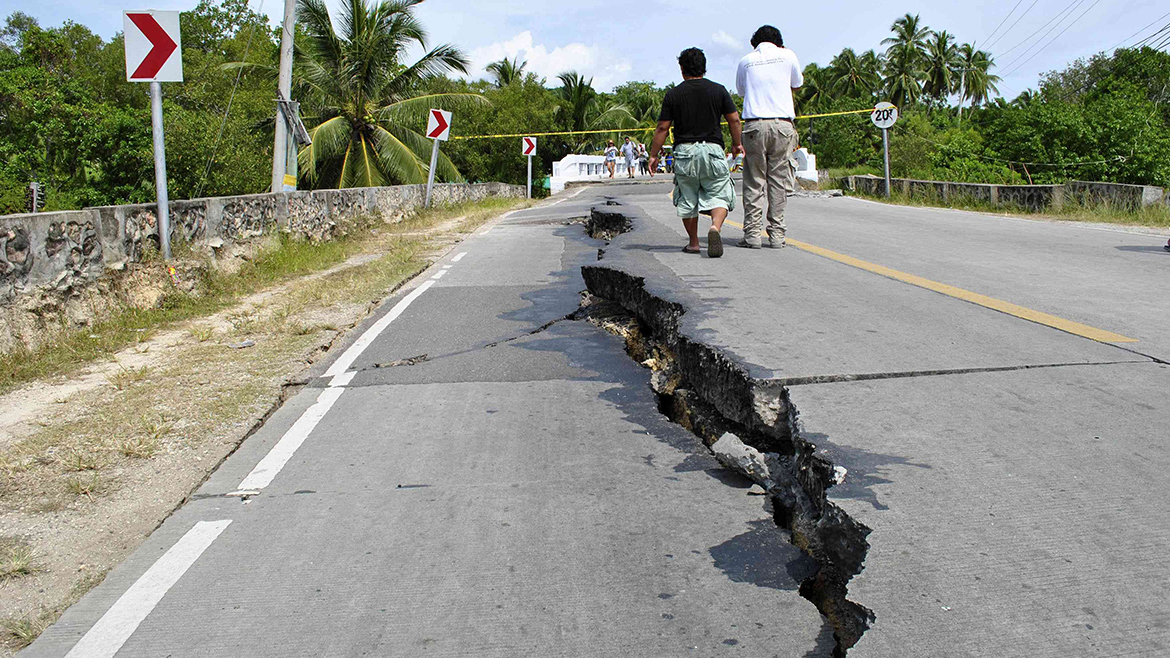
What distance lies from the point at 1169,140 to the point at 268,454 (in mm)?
20477

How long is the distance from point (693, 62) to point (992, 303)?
359 cm

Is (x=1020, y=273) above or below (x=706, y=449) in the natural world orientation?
above

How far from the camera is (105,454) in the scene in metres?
4.67

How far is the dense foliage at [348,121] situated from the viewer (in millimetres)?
20953

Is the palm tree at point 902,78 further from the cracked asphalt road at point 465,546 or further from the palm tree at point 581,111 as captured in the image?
the cracked asphalt road at point 465,546

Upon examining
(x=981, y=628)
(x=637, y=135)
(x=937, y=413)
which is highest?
(x=637, y=135)

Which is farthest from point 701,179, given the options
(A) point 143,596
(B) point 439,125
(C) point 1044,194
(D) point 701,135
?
(B) point 439,125

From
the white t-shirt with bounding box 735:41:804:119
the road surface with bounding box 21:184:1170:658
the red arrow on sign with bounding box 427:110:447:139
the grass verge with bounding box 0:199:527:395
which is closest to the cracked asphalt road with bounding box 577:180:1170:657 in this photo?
the road surface with bounding box 21:184:1170:658

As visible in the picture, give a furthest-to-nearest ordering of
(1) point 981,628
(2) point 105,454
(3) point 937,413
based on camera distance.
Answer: (2) point 105,454, (3) point 937,413, (1) point 981,628

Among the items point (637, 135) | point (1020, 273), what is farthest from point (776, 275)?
point (637, 135)

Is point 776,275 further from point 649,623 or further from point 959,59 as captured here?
point 959,59

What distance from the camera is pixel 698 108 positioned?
8.49 metres

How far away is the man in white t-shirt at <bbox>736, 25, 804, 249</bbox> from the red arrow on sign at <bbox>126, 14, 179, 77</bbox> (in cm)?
563

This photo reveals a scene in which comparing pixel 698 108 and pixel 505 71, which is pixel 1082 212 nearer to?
pixel 698 108
